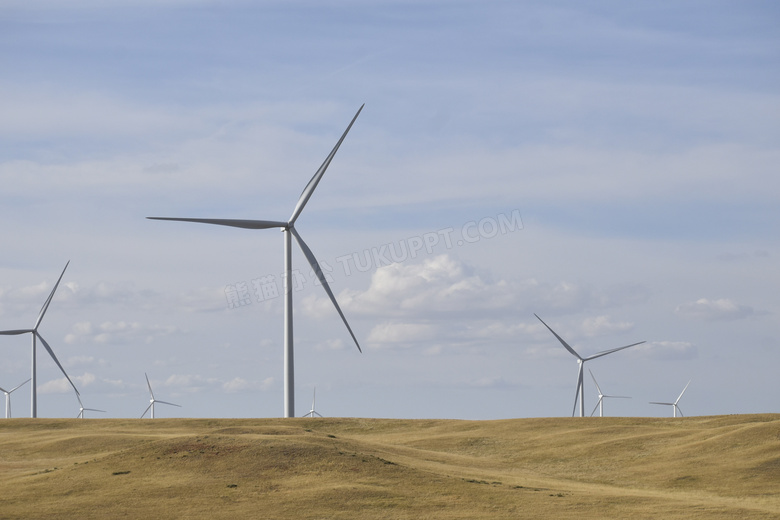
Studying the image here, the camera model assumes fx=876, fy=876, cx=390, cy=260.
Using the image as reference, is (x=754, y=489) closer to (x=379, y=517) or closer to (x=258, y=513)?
(x=379, y=517)

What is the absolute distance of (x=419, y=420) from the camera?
284 ft

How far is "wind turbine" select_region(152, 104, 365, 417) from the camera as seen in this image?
7403 cm

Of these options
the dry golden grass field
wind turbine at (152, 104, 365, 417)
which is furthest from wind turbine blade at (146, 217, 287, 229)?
the dry golden grass field

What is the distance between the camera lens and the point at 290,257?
76625 mm

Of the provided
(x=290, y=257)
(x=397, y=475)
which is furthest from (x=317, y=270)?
(x=397, y=475)

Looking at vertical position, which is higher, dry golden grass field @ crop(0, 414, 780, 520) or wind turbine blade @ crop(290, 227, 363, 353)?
wind turbine blade @ crop(290, 227, 363, 353)

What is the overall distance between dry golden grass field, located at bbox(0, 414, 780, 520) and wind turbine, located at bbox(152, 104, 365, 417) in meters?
3.35

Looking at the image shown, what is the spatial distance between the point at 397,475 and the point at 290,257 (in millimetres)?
31410

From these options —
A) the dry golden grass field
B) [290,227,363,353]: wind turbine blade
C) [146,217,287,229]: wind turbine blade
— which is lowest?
the dry golden grass field

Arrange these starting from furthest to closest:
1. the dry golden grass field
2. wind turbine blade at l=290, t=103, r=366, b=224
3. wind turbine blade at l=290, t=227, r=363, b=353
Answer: wind turbine blade at l=290, t=103, r=366, b=224 < wind turbine blade at l=290, t=227, r=363, b=353 < the dry golden grass field

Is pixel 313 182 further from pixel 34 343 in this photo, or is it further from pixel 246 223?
pixel 34 343

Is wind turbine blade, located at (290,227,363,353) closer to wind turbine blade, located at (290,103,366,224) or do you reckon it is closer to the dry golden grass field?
wind turbine blade, located at (290,103,366,224)

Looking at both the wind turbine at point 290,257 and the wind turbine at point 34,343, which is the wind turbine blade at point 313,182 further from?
the wind turbine at point 34,343

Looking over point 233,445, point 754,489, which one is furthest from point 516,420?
point 233,445
